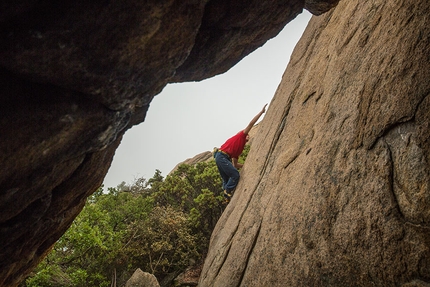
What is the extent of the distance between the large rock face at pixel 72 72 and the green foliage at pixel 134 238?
592 cm

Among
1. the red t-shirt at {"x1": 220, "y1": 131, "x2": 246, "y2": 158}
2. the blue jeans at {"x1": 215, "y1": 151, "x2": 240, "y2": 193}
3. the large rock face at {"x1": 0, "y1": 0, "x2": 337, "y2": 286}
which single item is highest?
the large rock face at {"x1": 0, "y1": 0, "x2": 337, "y2": 286}

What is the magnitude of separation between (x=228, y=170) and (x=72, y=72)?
820 cm

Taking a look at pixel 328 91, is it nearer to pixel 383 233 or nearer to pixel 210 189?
pixel 383 233

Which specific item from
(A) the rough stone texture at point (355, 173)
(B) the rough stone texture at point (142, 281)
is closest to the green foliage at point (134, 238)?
(B) the rough stone texture at point (142, 281)

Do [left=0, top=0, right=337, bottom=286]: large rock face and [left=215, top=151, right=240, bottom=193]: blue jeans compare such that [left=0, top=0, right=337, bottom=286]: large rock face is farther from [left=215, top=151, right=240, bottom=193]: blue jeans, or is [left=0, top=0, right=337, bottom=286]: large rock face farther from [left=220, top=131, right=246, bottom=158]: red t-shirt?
[left=220, top=131, right=246, bottom=158]: red t-shirt

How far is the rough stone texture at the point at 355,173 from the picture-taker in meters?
3.79

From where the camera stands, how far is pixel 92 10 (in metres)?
2.86

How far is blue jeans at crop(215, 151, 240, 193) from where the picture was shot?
1070cm

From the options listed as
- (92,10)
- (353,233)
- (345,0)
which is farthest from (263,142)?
(92,10)

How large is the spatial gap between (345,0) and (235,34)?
192 inches

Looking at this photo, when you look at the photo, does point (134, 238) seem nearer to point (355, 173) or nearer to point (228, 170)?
point (228, 170)

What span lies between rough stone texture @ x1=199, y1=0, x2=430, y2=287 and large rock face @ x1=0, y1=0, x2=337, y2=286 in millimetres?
2144

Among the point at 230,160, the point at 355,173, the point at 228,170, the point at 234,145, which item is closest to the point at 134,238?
the point at 228,170

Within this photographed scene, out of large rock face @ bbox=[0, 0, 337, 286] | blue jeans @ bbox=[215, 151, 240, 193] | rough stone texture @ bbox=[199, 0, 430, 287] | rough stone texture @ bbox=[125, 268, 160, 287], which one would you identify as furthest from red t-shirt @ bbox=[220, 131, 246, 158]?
large rock face @ bbox=[0, 0, 337, 286]
